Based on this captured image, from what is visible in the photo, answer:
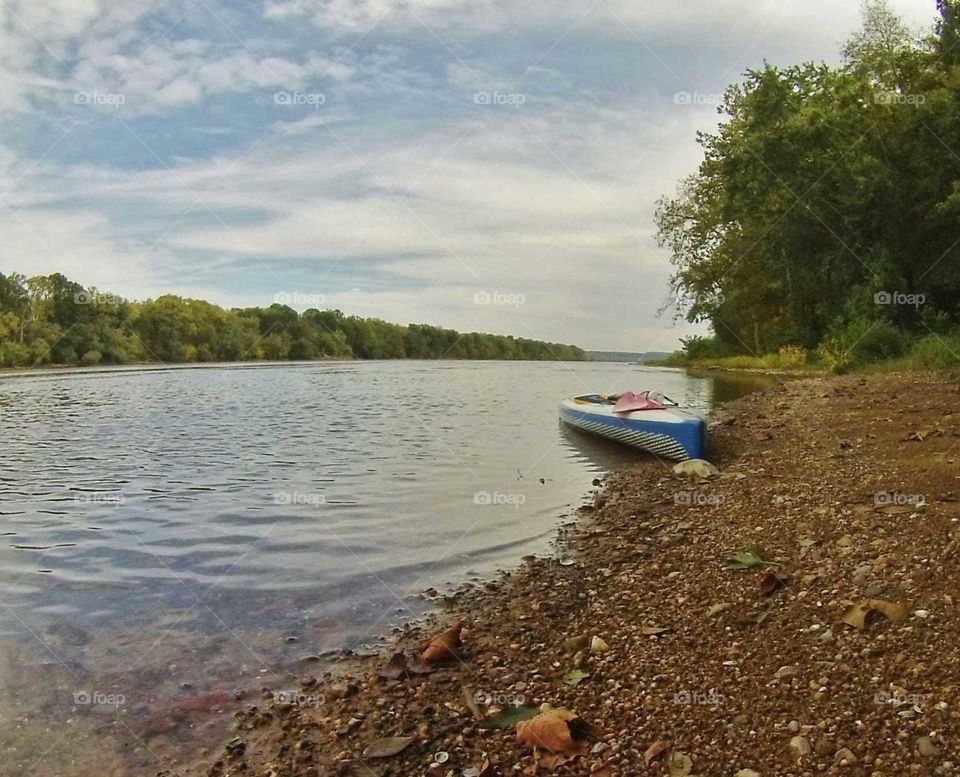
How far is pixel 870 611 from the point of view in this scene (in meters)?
5.09

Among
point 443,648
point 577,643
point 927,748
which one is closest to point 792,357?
point 577,643

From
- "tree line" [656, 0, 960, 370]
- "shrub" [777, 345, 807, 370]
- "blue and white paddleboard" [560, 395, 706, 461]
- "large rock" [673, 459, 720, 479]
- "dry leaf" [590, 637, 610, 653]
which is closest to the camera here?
"dry leaf" [590, 637, 610, 653]

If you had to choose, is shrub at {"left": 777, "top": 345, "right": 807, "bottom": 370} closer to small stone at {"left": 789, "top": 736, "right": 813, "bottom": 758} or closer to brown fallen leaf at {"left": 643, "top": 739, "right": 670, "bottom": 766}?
small stone at {"left": 789, "top": 736, "right": 813, "bottom": 758}

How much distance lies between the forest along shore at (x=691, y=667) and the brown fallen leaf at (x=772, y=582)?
2cm

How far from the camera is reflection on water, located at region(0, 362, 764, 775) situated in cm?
554

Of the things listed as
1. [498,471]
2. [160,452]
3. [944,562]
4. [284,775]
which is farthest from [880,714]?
[160,452]

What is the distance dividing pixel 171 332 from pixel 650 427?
9055 cm

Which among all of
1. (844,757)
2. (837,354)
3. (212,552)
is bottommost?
(212,552)

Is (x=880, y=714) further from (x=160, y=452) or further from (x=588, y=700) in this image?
(x=160, y=452)

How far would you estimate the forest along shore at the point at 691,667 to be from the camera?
406 centimetres

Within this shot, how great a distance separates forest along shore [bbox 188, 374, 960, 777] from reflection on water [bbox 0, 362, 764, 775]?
791mm

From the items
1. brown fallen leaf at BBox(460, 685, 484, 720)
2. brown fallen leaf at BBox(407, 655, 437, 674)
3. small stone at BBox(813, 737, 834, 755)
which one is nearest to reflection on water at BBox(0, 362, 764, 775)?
brown fallen leaf at BBox(407, 655, 437, 674)

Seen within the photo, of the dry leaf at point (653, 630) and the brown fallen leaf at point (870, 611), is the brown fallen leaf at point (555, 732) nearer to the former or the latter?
the dry leaf at point (653, 630)

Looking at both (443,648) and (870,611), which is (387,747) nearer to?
(443,648)
